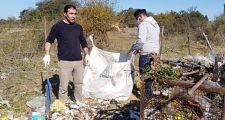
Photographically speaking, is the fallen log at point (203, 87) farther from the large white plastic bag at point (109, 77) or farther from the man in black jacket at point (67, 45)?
the large white plastic bag at point (109, 77)

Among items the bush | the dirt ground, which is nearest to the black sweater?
the dirt ground

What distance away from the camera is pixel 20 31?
13.9 meters

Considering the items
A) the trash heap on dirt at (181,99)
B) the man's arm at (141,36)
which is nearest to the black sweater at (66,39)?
the man's arm at (141,36)

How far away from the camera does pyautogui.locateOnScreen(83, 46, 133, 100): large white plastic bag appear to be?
7523mm

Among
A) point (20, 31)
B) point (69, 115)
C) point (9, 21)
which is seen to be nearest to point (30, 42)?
point (20, 31)

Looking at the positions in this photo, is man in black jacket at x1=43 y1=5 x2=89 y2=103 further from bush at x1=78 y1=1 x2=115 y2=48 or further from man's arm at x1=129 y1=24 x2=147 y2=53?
bush at x1=78 y1=1 x2=115 y2=48

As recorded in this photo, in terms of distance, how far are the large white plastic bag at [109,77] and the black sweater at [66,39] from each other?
892 mm

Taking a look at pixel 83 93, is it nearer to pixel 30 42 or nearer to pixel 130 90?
pixel 130 90

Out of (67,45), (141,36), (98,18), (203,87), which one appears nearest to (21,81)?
(67,45)

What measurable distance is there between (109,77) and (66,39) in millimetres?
1311

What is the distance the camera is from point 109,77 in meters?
7.63

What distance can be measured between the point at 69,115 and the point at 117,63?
1.50m

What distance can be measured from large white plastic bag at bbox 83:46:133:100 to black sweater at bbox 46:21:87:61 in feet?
2.93

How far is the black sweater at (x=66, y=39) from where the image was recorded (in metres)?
6.74
